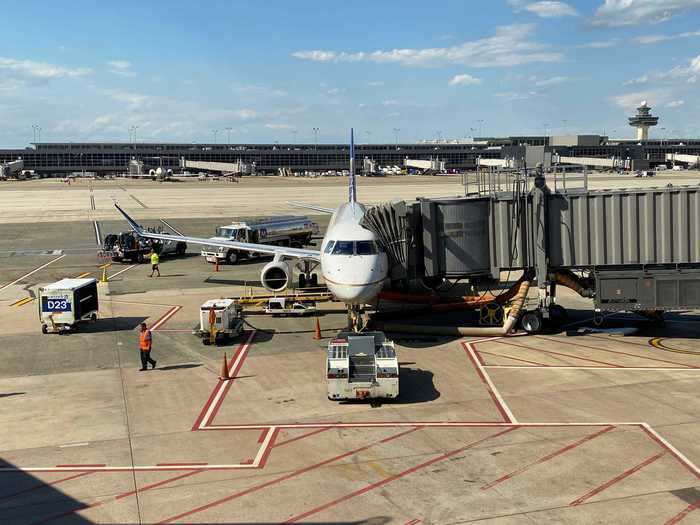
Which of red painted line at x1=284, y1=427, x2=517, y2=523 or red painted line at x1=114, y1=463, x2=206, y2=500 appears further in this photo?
red painted line at x1=114, y1=463, x2=206, y2=500

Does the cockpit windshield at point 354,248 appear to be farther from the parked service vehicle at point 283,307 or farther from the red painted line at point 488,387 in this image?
the parked service vehicle at point 283,307

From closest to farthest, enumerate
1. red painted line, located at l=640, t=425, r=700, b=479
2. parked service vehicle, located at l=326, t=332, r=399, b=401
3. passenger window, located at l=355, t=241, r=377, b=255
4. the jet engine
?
red painted line, located at l=640, t=425, r=700, b=479 < parked service vehicle, located at l=326, t=332, r=399, b=401 < passenger window, located at l=355, t=241, r=377, b=255 < the jet engine

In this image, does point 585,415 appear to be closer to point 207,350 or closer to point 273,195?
point 207,350

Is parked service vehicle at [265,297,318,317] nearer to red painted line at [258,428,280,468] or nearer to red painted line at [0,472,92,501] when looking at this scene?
red painted line at [258,428,280,468]

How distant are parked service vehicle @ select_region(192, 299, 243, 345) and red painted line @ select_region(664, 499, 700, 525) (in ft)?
66.3

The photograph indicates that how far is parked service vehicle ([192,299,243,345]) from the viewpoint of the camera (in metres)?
29.5

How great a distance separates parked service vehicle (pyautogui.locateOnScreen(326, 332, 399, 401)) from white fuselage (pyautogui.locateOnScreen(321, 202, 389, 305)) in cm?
436

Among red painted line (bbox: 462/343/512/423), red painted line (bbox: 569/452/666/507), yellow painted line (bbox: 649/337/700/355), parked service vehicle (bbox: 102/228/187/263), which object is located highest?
parked service vehicle (bbox: 102/228/187/263)

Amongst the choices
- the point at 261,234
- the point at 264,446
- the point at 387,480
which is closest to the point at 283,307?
the point at 264,446

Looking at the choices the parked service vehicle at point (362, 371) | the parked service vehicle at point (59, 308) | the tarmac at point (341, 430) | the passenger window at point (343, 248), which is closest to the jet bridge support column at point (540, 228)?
the tarmac at point (341, 430)

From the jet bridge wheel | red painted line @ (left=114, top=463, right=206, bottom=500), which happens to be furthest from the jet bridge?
red painted line @ (left=114, top=463, right=206, bottom=500)

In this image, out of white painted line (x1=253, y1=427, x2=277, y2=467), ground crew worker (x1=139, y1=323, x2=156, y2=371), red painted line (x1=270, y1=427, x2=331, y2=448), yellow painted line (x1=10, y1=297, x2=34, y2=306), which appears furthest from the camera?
yellow painted line (x1=10, y1=297, x2=34, y2=306)

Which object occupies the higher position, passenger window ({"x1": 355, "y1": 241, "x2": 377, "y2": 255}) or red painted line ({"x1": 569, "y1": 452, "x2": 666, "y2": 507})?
passenger window ({"x1": 355, "y1": 241, "x2": 377, "y2": 255})

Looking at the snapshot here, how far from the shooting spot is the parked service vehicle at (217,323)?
2945 centimetres
